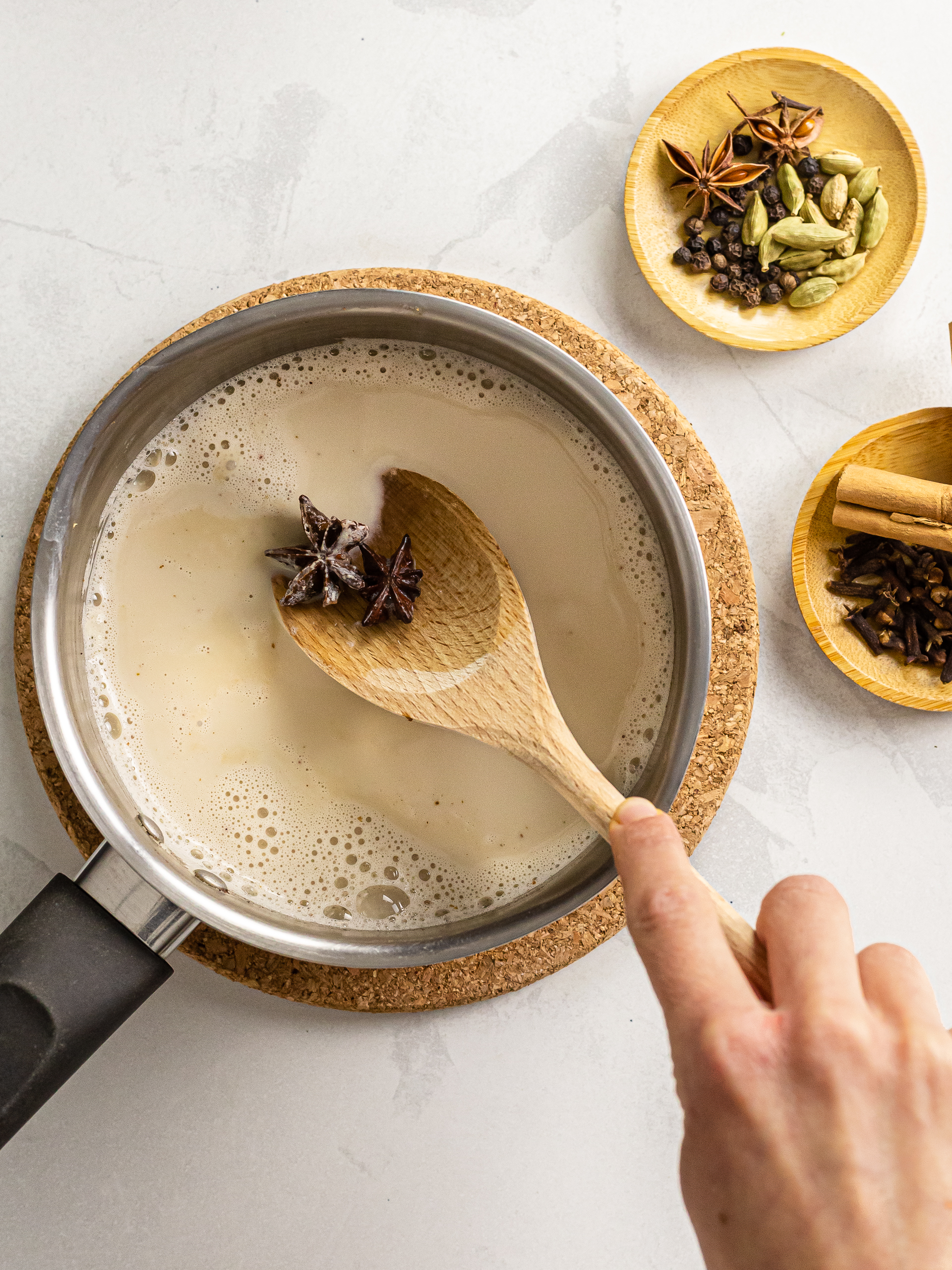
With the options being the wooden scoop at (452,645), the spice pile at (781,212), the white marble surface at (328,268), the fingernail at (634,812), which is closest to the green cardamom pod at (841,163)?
the spice pile at (781,212)

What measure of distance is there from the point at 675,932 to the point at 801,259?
0.89 m

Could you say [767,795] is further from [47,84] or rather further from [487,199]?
[47,84]

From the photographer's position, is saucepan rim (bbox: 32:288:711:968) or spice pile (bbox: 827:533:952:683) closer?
saucepan rim (bbox: 32:288:711:968)

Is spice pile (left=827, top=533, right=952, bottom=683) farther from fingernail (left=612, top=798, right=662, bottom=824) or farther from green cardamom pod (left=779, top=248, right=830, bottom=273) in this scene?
fingernail (left=612, top=798, right=662, bottom=824)

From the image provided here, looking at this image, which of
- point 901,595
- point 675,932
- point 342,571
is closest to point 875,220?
point 901,595

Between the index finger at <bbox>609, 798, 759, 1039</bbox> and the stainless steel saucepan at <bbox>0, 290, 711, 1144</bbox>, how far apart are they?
0.26 metres

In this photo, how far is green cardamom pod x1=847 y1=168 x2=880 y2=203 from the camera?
1097 mm

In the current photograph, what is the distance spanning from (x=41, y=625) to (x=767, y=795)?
877mm

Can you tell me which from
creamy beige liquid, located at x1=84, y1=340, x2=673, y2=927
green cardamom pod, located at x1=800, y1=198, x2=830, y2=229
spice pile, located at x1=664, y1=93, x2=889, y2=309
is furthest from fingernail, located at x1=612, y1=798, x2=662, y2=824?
green cardamom pod, located at x1=800, y1=198, x2=830, y2=229

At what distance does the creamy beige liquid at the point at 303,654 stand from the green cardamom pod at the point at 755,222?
15.1 inches

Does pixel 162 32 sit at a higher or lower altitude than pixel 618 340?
higher

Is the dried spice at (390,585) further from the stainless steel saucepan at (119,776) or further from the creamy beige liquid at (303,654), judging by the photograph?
the stainless steel saucepan at (119,776)

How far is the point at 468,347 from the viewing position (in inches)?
38.2

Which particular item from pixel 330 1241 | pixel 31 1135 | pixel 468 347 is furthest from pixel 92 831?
pixel 468 347
